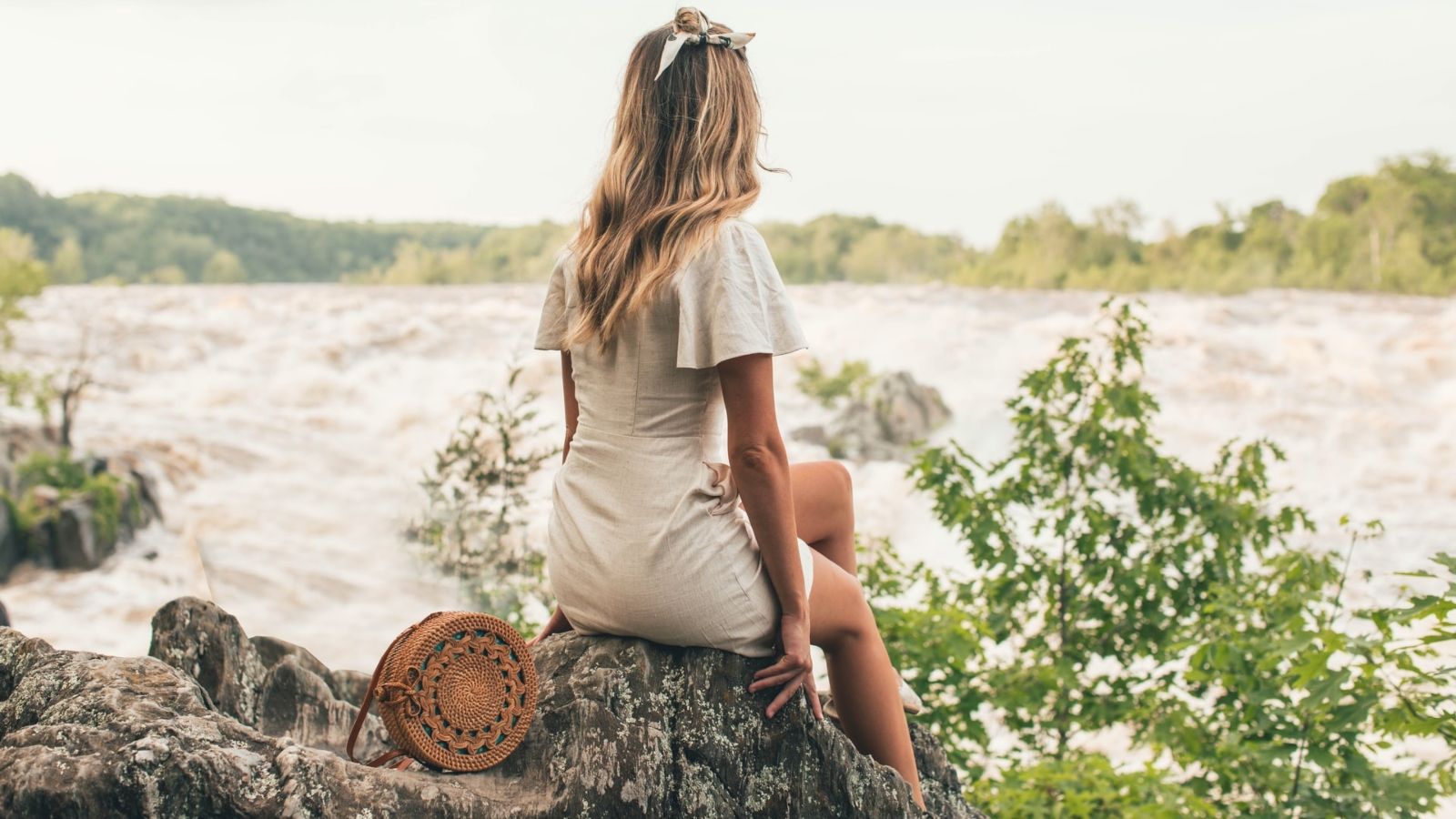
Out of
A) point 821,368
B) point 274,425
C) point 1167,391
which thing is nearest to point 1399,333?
point 1167,391

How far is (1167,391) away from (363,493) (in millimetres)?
8852

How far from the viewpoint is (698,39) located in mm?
1693

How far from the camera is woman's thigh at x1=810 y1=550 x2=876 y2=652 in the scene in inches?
70.7

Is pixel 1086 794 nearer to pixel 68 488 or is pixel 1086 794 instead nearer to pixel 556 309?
pixel 556 309

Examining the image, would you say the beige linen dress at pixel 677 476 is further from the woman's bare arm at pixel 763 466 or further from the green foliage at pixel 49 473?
the green foliage at pixel 49 473

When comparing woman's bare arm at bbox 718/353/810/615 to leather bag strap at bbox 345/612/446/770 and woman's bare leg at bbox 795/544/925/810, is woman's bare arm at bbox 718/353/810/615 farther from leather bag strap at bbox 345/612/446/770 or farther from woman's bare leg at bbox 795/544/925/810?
leather bag strap at bbox 345/612/446/770

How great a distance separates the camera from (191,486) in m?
10.8

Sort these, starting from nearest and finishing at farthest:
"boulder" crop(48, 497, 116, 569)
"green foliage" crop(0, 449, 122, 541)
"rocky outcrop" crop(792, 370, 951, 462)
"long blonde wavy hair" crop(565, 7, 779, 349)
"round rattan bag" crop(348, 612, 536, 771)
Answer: "round rattan bag" crop(348, 612, 536, 771)
"long blonde wavy hair" crop(565, 7, 779, 349)
"boulder" crop(48, 497, 116, 569)
"green foliage" crop(0, 449, 122, 541)
"rocky outcrop" crop(792, 370, 951, 462)

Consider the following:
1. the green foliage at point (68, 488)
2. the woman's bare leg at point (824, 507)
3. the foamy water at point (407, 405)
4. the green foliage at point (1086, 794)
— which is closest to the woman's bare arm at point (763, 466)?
the woman's bare leg at point (824, 507)

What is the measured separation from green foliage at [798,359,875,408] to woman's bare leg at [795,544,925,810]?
38.2ft

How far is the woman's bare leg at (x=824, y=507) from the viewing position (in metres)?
1.95

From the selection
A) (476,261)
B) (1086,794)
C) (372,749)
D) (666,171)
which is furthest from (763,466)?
(476,261)

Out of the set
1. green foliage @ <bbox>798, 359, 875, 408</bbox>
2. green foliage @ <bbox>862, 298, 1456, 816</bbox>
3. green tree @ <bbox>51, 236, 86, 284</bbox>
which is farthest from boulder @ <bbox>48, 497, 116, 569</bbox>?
green foliage @ <bbox>862, 298, 1456, 816</bbox>

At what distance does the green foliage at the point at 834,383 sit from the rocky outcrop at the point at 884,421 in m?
0.24
